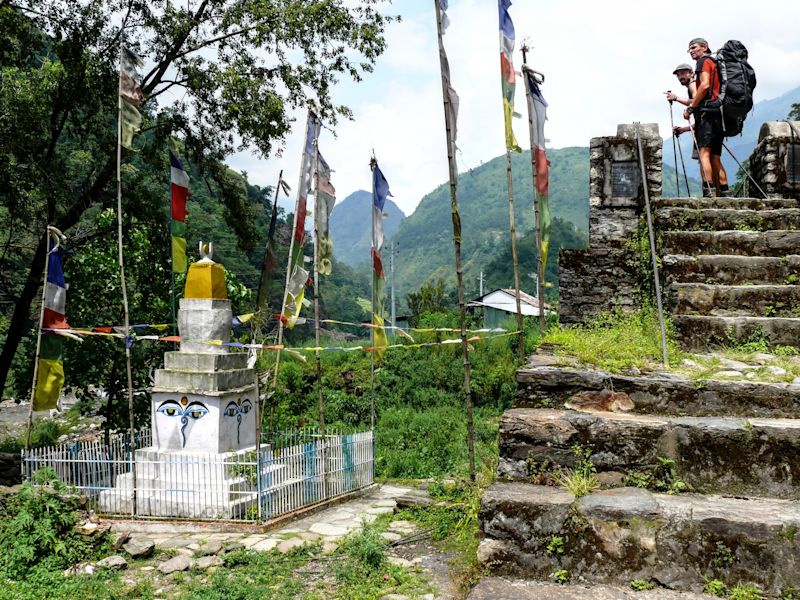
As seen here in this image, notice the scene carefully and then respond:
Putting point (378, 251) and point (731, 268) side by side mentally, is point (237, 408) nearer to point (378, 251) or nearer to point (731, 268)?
point (378, 251)

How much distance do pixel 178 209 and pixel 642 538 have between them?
8.80m

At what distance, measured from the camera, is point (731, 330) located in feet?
18.4

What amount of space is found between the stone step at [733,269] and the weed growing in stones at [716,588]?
11.8 ft

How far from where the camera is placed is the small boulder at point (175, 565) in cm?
709

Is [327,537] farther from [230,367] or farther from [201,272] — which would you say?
[201,272]

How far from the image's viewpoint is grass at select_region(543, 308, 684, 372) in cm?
497

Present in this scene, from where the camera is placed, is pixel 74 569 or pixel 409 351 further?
pixel 409 351

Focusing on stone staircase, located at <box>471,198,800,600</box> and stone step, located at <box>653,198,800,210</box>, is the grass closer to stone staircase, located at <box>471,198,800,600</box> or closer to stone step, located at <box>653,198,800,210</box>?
stone staircase, located at <box>471,198,800,600</box>

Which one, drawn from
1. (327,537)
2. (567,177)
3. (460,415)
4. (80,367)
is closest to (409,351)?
(460,415)

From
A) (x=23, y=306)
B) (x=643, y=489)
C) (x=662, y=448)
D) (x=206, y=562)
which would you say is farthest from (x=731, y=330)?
(x=23, y=306)

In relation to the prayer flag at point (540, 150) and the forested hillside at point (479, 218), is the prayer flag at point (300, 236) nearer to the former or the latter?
the prayer flag at point (540, 150)

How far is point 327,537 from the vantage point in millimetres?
8414

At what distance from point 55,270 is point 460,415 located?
14775 millimetres

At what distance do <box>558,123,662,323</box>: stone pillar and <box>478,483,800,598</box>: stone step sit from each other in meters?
4.28
